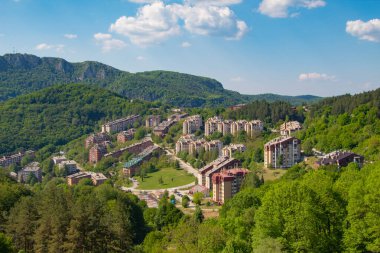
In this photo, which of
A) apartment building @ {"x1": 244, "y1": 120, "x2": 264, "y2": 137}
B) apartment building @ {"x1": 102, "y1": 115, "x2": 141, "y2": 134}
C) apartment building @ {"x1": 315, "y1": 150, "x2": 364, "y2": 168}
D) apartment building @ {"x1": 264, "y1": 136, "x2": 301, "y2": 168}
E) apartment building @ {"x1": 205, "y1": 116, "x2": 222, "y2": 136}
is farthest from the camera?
apartment building @ {"x1": 102, "y1": 115, "x2": 141, "y2": 134}

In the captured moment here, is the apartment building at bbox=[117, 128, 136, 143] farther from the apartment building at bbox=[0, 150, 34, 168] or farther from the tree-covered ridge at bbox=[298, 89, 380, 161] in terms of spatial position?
the tree-covered ridge at bbox=[298, 89, 380, 161]

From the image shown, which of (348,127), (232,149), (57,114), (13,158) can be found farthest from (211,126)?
(57,114)

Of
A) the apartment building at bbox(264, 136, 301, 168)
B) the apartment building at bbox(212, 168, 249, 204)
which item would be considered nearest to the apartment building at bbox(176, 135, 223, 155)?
the apartment building at bbox(264, 136, 301, 168)

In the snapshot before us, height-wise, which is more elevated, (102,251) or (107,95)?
(107,95)

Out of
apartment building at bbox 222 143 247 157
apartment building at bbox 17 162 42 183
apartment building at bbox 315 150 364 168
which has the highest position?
apartment building at bbox 315 150 364 168

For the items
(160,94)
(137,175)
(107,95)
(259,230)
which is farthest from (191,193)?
(160,94)

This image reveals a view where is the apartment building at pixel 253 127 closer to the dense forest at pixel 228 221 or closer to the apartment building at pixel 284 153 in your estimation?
the apartment building at pixel 284 153

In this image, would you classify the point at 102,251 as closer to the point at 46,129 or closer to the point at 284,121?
the point at 284,121
